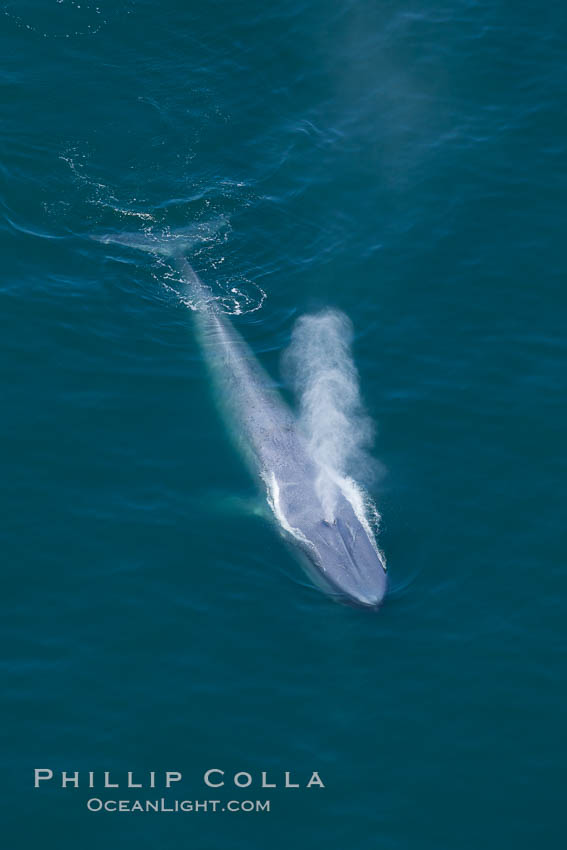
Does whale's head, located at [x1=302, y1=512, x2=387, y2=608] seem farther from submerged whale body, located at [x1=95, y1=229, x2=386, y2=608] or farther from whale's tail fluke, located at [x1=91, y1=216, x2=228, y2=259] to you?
whale's tail fluke, located at [x1=91, y1=216, x2=228, y2=259]

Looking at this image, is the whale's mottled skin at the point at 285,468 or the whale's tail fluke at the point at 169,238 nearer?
the whale's mottled skin at the point at 285,468

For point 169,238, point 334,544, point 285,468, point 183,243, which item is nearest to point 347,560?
point 334,544

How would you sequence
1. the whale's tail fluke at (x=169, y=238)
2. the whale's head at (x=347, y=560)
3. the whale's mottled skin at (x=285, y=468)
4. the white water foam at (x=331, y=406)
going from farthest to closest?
the whale's tail fluke at (x=169, y=238), the white water foam at (x=331, y=406), the whale's mottled skin at (x=285, y=468), the whale's head at (x=347, y=560)

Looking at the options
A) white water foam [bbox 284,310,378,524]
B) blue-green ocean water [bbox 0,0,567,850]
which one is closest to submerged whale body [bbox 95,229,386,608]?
white water foam [bbox 284,310,378,524]

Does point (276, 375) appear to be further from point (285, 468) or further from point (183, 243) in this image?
point (183, 243)

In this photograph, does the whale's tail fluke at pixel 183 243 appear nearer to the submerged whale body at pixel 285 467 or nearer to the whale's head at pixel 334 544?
the submerged whale body at pixel 285 467

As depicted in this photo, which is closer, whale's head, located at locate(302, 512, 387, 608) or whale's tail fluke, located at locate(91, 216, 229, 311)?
whale's head, located at locate(302, 512, 387, 608)

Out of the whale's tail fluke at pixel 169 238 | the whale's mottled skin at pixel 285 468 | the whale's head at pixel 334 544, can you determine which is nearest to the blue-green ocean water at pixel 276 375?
the whale's tail fluke at pixel 169 238
